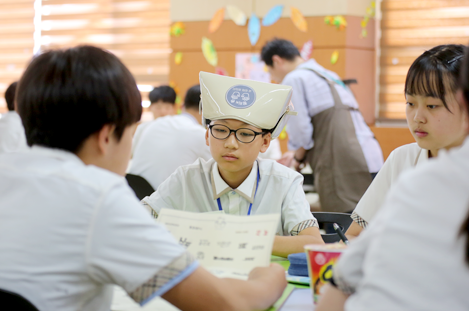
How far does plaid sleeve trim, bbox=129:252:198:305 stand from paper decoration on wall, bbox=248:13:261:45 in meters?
4.00

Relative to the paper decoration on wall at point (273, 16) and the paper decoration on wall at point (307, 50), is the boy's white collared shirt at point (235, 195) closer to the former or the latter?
the paper decoration on wall at point (307, 50)

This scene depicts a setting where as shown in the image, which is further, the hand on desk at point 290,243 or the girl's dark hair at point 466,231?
the hand on desk at point 290,243

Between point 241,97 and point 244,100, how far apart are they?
14mm

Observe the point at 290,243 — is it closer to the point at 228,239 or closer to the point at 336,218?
the point at 228,239

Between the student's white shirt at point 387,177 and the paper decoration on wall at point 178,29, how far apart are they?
362cm

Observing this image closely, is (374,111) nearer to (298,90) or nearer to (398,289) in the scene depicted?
(298,90)

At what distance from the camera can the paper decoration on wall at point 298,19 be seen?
4.41 metres

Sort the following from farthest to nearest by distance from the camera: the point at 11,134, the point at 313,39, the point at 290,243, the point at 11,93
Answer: the point at 313,39, the point at 11,93, the point at 11,134, the point at 290,243

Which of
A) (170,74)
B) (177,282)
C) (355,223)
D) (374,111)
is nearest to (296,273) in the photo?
(177,282)

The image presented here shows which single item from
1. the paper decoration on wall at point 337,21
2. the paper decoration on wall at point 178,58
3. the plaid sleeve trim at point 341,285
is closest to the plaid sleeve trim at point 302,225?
the plaid sleeve trim at point 341,285

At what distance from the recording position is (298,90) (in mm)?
3076

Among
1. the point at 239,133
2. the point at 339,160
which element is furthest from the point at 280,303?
the point at 339,160

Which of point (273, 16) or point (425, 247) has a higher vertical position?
point (273, 16)

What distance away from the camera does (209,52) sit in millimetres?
4777
